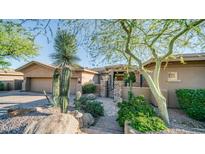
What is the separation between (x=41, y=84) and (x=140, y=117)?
20.3 ft

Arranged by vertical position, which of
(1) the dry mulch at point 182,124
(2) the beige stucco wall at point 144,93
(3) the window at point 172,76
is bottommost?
(1) the dry mulch at point 182,124

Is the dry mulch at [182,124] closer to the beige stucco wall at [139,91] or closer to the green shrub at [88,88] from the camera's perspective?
the beige stucco wall at [139,91]

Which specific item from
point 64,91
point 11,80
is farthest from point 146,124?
point 11,80

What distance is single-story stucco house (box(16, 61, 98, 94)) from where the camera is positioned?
7.86 meters

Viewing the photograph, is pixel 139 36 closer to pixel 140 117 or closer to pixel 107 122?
pixel 140 117

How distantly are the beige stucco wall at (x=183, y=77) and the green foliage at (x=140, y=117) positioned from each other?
7.93ft

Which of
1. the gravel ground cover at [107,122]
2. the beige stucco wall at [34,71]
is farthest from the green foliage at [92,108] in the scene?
the beige stucco wall at [34,71]

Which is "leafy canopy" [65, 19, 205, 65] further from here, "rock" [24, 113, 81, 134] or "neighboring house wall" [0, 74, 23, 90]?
"neighboring house wall" [0, 74, 23, 90]

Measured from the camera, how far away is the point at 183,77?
6910 millimetres

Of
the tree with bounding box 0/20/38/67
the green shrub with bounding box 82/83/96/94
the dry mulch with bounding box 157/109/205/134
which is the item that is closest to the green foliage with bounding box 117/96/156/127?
the dry mulch with bounding box 157/109/205/134

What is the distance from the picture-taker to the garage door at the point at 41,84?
24.5ft
